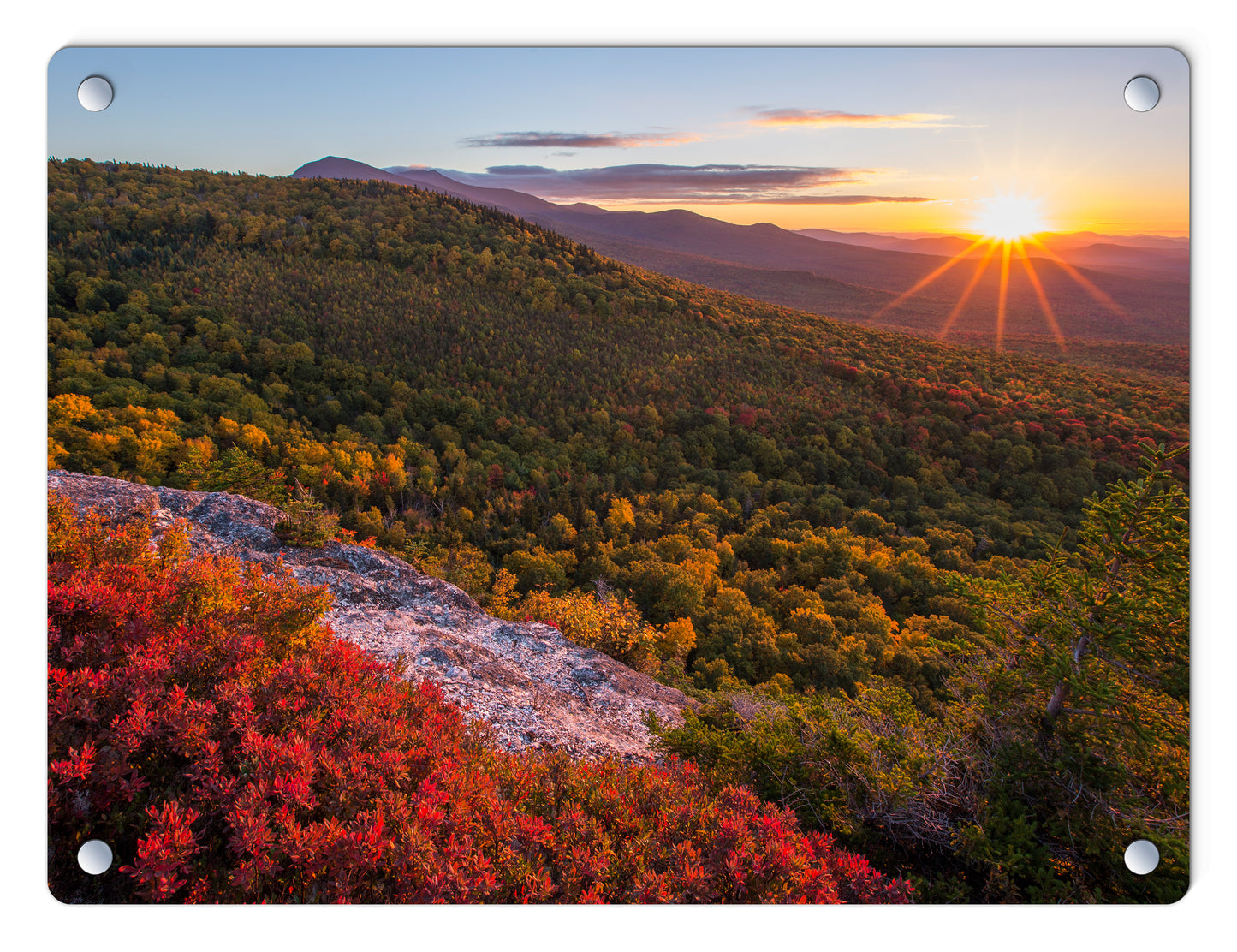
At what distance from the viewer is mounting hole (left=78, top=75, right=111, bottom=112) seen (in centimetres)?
413

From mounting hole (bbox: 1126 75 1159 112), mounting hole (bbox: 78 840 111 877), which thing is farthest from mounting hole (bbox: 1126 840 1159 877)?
mounting hole (bbox: 78 840 111 877)

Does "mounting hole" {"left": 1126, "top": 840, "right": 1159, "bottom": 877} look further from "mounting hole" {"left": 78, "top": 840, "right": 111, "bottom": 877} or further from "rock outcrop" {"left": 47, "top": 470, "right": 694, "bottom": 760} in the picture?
"mounting hole" {"left": 78, "top": 840, "right": 111, "bottom": 877}

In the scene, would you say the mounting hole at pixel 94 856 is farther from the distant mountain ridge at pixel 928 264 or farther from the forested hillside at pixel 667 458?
the distant mountain ridge at pixel 928 264

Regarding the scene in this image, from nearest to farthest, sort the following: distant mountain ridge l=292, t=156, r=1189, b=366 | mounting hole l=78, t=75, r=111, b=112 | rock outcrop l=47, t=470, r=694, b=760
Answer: mounting hole l=78, t=75, r=111, b=112 → distant mountain ridge l=292, t=156, r=1189, b=366 → rock outcrop l=47, t=470, r=694, b=760

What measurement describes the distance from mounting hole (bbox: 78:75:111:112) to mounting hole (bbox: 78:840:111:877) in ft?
16.3

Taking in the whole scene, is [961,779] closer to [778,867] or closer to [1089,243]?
[778,867]

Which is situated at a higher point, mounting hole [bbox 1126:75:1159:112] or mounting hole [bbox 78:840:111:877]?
mounting hole [bbox 1126:75:1159:112]

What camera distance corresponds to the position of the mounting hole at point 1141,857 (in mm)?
3627

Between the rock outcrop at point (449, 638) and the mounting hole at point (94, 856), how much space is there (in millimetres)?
2851

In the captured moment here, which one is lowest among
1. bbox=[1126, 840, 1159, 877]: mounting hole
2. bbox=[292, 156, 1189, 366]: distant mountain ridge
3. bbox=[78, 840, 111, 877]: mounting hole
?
bbox=[1126, 840, 1159, 877]: mounting hole

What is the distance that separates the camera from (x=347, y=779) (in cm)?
279

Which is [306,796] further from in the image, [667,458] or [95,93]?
[667,458]
